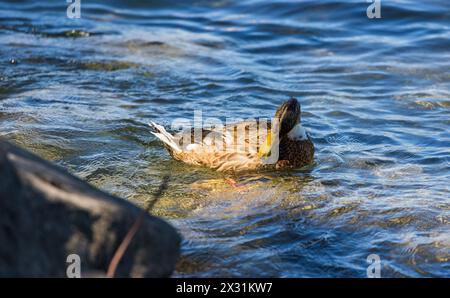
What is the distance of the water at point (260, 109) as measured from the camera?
545 cm

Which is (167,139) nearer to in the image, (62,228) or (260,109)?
(260,109)

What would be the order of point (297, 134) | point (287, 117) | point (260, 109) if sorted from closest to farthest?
point (287, 117) → point (297, 134) → point (260, 109)

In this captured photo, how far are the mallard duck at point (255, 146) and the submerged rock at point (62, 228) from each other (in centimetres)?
353

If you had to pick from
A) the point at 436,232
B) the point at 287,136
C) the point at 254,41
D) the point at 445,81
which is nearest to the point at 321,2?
the point at 254,41

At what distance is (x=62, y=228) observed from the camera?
342 centimetres

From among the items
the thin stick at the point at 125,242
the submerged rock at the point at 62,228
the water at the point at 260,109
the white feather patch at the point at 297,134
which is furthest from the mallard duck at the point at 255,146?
the thin stick at the point at 125,242

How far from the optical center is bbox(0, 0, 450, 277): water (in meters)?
5.45

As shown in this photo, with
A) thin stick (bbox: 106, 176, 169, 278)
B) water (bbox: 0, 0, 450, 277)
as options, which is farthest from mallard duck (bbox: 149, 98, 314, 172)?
thin stick (bbox: 106, 176, 169, 278)

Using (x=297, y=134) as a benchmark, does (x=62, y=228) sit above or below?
above

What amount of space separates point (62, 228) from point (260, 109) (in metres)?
6.10

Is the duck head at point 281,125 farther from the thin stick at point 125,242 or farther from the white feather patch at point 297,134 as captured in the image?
the thin stick at point 125,242

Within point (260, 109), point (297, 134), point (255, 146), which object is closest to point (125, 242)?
point (255, 146)

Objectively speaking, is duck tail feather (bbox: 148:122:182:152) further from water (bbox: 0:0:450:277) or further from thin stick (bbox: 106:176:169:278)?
thin stick (bbox: 106:176:169:278)

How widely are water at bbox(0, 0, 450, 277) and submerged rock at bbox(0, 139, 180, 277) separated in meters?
1.17
